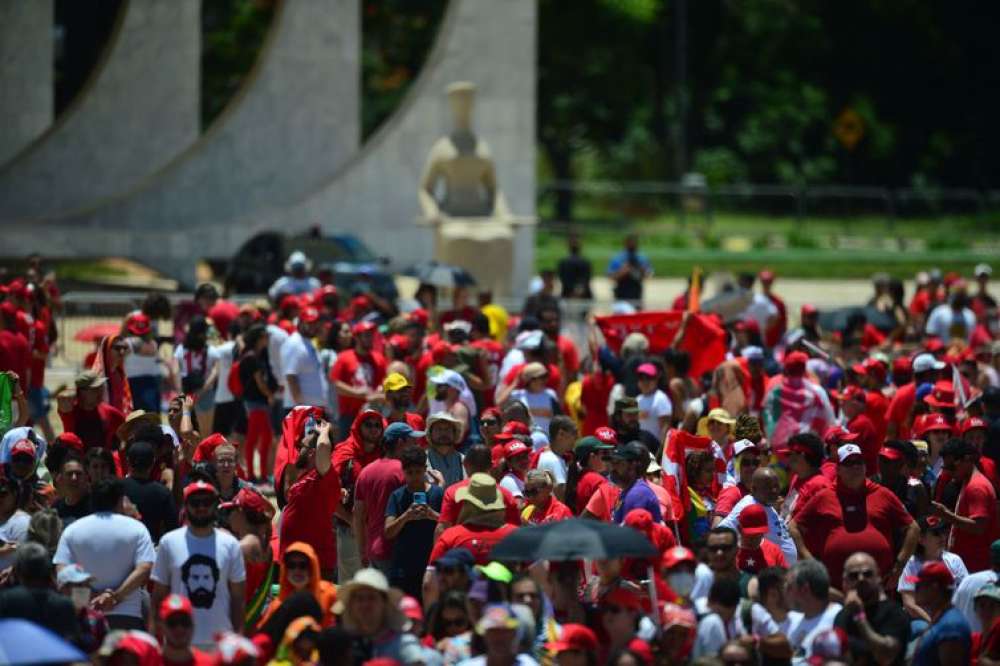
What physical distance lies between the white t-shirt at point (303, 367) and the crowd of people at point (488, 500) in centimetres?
3

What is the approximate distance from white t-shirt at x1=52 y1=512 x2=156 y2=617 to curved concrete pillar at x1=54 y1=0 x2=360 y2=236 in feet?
A: 77.8

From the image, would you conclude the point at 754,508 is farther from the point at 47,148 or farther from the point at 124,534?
the point at 47,148

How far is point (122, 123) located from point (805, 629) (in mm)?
27668

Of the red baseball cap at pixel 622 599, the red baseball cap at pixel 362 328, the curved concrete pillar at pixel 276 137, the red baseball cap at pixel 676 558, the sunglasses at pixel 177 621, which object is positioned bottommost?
the red baseball cap at pixel 622 599

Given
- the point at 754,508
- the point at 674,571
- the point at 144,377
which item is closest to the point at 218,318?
the point at 144,377

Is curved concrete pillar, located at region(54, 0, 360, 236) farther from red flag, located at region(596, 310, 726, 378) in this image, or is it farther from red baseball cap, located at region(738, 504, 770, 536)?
red baseball cap, located at region(738, 504, 770, 536)

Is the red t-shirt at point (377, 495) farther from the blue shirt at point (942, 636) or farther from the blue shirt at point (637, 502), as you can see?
the blue shirt at point (942, 636)

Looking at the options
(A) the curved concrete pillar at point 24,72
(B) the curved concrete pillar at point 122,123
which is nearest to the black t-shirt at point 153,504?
(B) the curved concrete pillar at point 122,123

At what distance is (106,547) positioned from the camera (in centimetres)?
1055

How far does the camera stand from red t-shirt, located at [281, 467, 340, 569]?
12125 mm

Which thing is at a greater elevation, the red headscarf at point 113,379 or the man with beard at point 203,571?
the red headscarf at point 113,379

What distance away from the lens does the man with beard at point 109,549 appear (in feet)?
34.6

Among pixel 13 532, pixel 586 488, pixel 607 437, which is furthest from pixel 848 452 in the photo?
pixel 13 532

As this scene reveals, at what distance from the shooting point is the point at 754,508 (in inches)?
456
